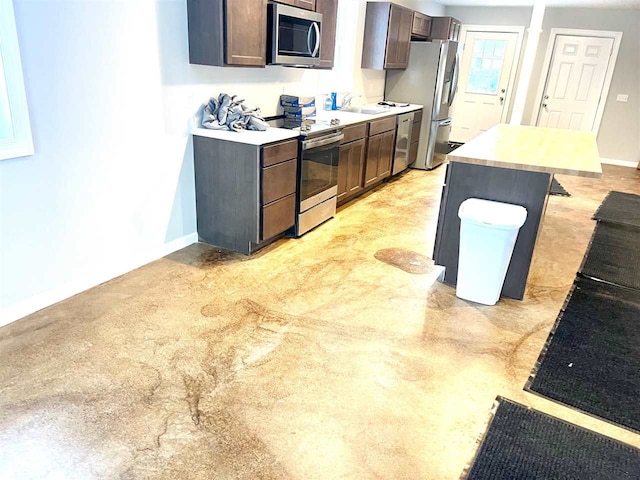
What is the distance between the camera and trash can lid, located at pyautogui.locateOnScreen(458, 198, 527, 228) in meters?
2.73

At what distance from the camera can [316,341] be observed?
99.8 inches

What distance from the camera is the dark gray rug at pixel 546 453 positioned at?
1770 millimetres

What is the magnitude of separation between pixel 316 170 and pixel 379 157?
156cm

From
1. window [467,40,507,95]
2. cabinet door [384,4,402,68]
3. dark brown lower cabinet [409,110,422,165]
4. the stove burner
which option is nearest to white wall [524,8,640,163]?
window [467,40,507,95]

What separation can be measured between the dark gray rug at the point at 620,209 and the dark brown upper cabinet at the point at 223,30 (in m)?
3.81

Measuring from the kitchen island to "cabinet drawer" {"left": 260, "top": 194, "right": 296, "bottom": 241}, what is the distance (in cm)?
118

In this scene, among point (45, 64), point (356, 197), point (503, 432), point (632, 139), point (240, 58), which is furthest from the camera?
point (632, 139)

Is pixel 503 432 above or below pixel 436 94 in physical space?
below

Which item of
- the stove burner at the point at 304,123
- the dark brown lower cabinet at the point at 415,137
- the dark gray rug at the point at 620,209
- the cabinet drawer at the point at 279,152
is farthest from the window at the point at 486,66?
the cabinet drawer at the point at 279,152

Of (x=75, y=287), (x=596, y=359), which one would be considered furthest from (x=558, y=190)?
(x=75, y=287)

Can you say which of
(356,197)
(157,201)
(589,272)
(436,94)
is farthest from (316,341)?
(436,94)

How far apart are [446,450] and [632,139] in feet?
25.1

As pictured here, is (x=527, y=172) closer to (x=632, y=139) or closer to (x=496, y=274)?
(x=496, y=274)

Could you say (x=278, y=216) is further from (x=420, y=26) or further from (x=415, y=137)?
(x=420, y=26)
